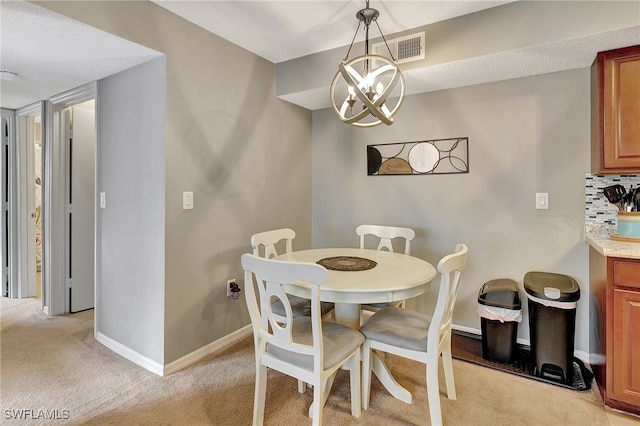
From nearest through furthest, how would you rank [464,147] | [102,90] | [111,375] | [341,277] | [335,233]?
[341,277] < [111,375] < [102,90] < [464,147] < [335,233]

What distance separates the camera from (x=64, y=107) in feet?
10.1

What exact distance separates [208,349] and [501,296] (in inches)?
84.6

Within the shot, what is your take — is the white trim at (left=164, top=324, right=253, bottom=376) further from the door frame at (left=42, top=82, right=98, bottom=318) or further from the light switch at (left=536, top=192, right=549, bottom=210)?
the light switch at (left=536, top=192, right=549, bottom=210)

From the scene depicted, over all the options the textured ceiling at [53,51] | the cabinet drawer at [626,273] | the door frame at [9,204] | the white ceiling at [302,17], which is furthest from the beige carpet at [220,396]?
the white ceiling at [302,17]

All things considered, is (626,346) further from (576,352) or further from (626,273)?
(576,352)

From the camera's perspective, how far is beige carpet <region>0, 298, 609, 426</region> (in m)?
1.75

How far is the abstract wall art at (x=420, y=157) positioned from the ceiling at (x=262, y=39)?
50cm

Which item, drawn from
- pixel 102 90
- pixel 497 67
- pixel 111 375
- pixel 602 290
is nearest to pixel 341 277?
pixel 602 290

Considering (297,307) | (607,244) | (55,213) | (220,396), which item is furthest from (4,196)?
(607,244)

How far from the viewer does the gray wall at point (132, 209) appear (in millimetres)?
2188

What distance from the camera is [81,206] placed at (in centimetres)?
325

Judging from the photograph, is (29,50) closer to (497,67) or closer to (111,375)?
(111,375)

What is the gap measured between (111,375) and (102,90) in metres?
2.07

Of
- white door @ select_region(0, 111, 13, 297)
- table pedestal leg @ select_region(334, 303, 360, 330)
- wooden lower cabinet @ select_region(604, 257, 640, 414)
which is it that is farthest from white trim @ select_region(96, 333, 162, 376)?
wooden lower cabinet @ select_region(604, 257, 640, 414)
